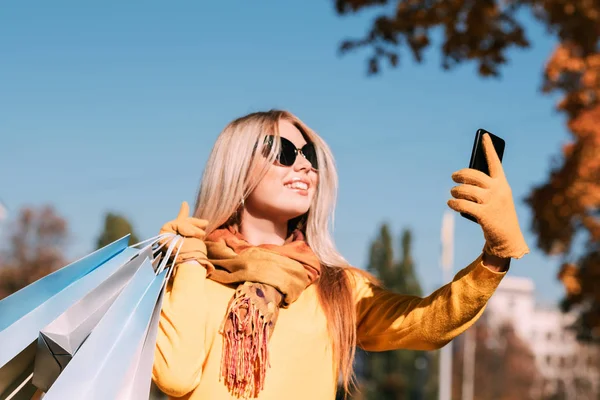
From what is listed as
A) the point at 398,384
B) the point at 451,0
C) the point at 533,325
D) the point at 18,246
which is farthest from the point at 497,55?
the point at 533,325

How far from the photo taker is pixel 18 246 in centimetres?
1270

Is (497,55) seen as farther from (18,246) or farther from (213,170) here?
(18,246)

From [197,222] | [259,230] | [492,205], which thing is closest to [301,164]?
[259,230]

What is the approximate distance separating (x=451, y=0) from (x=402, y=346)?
3358 millimetres

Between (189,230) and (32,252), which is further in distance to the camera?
(32,252)

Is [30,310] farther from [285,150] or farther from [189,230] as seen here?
[285,150]

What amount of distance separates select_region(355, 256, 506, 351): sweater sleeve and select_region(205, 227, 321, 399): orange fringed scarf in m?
0.23

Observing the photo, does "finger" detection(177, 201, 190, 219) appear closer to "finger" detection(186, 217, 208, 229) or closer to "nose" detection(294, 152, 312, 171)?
"finger" detection(186, 217, 208, 229)

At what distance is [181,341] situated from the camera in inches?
104

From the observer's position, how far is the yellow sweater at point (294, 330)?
8.63 ft

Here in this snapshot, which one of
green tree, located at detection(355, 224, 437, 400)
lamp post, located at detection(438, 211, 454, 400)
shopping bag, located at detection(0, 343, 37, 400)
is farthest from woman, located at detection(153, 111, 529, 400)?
green tree, located at detection(355, 224, 437, 400)

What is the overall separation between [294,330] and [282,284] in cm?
16

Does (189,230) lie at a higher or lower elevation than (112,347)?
higher

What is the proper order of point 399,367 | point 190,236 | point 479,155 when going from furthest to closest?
point 399,367 < point 190,236 < point 479,155
